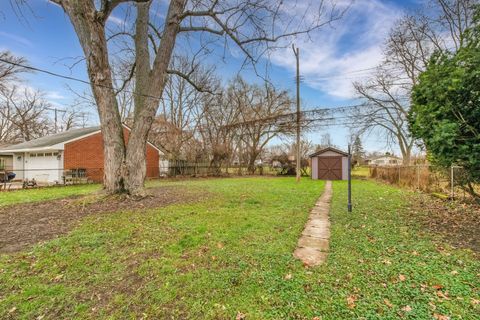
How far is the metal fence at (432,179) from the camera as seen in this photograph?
24.1 ft

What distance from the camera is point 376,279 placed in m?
2.63

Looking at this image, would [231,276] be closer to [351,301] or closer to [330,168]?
[351,301]

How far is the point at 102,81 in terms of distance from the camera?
6.35 meters

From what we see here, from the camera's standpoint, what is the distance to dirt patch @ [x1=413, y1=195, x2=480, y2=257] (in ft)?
12.7

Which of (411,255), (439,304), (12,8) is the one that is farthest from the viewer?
(12,8)

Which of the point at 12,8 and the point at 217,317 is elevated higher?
the point at 12,8

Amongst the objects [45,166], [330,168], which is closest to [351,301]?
[330,168]

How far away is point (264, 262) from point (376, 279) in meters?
1.38

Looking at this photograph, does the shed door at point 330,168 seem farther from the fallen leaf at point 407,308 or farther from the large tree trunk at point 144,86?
the fallen leaf at point 407,308

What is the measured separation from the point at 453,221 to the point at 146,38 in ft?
33.7

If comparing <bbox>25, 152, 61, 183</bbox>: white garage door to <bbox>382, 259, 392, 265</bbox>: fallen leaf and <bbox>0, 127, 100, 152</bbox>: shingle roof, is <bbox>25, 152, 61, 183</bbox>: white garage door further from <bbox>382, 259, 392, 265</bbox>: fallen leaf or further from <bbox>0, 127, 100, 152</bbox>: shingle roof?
<bbox>382, 259, 392, 265</bbox>: fallen leaf

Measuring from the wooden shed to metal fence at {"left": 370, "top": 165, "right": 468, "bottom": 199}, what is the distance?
3856 millimetres

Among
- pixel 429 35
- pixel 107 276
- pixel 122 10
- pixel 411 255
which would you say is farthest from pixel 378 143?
pixel 107 276

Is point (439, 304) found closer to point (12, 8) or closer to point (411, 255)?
point (411, 255)
